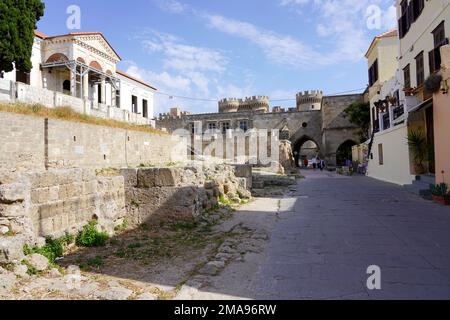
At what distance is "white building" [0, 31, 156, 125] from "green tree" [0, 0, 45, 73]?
3.88ft

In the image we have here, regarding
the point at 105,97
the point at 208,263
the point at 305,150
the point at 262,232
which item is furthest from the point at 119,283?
the point at 305,150

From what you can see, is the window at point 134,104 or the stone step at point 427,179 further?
the window at point 134,104

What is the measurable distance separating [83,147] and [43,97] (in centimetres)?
439

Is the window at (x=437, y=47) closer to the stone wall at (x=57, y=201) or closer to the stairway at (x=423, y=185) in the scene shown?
the stairway at (x=423, y=185)

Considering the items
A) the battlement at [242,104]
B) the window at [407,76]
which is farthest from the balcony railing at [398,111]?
the battlement at [242,104]

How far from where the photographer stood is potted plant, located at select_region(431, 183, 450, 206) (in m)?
9.54

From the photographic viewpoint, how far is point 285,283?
3875 mm

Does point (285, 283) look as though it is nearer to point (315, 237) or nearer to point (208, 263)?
point (208, 263)

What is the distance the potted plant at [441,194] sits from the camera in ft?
31.3

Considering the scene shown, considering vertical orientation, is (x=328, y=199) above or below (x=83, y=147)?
below

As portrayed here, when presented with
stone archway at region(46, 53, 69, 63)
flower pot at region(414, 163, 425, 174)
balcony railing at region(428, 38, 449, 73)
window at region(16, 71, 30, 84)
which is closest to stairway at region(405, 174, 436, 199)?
flower pot at region(414, 163, 425, 174)

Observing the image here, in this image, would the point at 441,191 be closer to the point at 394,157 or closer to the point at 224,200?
the point at 224,200

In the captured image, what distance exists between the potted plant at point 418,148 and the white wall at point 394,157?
607 mm

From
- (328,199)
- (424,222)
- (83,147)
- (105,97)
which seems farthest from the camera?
(105,97)
